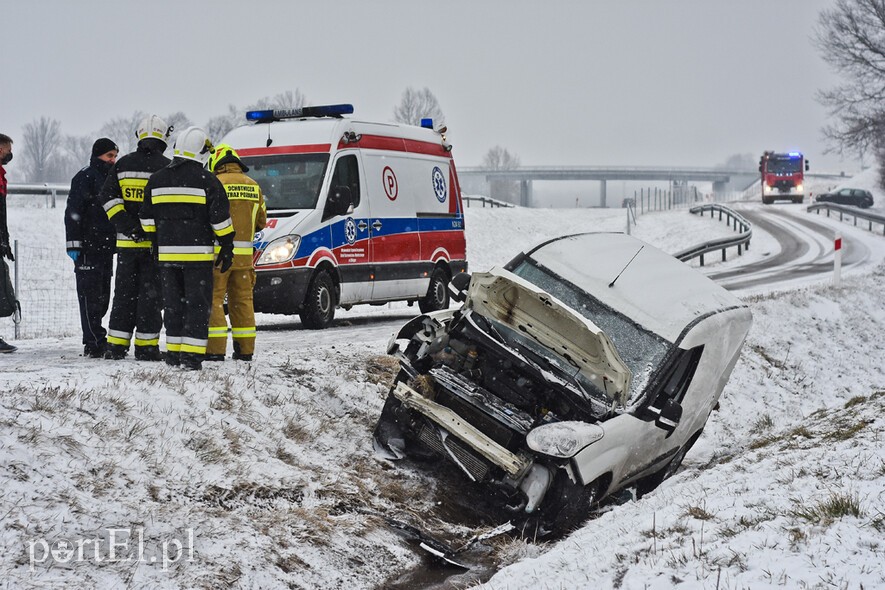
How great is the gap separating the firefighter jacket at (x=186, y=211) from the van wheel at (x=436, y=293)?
646 cm

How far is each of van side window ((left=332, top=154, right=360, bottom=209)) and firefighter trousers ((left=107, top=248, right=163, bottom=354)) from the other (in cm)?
410

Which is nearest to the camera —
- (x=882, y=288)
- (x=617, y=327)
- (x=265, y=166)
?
(x=617, y=327)

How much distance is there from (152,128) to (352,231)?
439 centimetres

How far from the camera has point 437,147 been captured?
14.5 m

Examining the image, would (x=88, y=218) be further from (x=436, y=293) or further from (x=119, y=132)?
(x=119, y=132)

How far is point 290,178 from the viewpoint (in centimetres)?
1202

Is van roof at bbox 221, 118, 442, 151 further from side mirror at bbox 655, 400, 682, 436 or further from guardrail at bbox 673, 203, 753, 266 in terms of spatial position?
guardrail at bbox 673, 203, 753, 266

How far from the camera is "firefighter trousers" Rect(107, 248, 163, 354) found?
8289mm

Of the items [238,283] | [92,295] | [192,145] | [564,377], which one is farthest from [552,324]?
[92,295]

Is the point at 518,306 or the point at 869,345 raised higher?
the point at 518,306

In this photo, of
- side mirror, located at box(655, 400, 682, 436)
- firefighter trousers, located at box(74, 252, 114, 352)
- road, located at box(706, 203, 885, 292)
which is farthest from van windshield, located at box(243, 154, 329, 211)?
road, located at box(706, 203, 885, 292)

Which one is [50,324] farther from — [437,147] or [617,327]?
[617,327]

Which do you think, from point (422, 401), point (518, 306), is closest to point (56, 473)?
point (422, 401)

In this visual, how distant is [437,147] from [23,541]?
1065 cm
